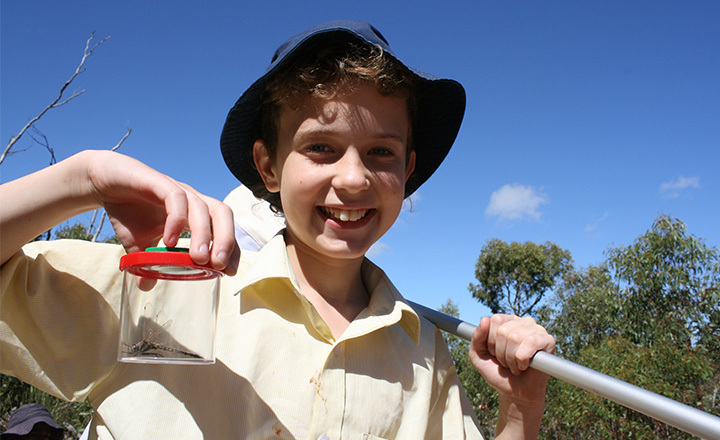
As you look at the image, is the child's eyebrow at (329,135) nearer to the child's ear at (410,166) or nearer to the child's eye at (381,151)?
the child's eye at (381,151)

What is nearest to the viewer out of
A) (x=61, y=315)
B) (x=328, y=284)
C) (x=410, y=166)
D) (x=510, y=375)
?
(x=61, y=315)

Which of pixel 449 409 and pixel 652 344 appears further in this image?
pixel 652 344

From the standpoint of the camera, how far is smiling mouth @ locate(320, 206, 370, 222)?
6.09 feet

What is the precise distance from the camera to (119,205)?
4.36ft

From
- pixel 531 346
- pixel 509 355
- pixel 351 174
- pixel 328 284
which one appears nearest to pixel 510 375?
pixel 509 355

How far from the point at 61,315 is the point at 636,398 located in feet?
4.79

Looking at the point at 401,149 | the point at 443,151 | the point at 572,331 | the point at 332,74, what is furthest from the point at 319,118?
the point at 572,331

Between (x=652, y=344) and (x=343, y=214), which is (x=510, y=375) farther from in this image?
(x=652, y=344)

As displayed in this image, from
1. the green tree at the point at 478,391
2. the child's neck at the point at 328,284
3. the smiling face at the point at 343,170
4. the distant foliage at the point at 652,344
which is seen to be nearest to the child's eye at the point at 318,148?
the smiling face at the point at 343,170

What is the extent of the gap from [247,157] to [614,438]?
34.0 ft

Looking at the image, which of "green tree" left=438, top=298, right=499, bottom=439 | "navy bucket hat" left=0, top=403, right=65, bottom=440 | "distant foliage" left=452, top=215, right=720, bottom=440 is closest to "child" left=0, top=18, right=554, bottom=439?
"navy bucket hat" left=0, top=403, right=65, bottom=440

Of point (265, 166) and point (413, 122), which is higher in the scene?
point (413, 122)

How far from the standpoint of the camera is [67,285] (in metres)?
1.41

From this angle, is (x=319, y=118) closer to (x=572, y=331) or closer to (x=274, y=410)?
(x=274, y=410)
